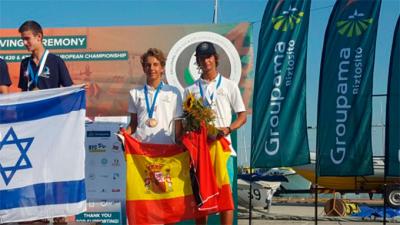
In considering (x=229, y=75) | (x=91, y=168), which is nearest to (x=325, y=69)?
(x=229, y=75)

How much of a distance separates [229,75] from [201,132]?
4778 millimetres

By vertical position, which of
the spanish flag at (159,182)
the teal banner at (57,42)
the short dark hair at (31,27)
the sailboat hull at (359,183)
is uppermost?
the teal banner at (57,42)

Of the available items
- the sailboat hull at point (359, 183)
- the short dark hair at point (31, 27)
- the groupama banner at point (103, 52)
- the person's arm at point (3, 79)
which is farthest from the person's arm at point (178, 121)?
the sailboat hull at point (359, 183)

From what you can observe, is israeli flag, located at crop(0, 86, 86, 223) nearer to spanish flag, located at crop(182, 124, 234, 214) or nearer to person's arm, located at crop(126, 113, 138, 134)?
person's arm, located at crop(126, 113, 138, 134)

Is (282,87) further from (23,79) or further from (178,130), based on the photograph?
(23,79)

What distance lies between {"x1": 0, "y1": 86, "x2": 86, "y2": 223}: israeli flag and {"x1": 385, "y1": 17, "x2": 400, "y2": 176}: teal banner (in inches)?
192

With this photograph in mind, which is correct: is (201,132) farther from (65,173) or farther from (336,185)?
(336,185)

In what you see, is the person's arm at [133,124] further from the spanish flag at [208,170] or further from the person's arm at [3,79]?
the person's arm at [3,79]

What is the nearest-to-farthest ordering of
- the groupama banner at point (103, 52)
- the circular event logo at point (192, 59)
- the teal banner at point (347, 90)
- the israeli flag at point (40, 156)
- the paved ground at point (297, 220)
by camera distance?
the israeli flag at point (40, 156) → the teal banner at point (347, 90) → the circular event logo at point (192, 59) → the groupama banner at point (103, 52) → the paved ground at point (297, 220)

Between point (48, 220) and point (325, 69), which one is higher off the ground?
point (325, 69)

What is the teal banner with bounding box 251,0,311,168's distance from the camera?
322 inches

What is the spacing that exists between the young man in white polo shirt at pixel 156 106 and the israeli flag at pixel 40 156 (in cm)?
53

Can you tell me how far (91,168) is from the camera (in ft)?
23.7

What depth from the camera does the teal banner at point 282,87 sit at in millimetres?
8172
